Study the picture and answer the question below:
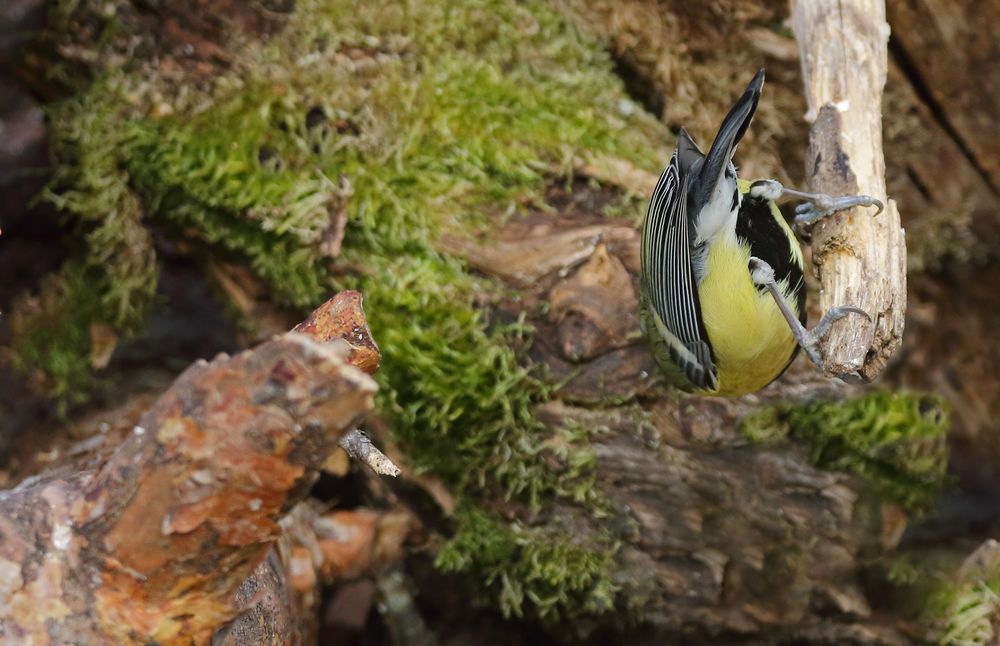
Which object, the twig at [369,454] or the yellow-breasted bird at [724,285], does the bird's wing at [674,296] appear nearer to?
the yellow-breasted bird at [724,285]

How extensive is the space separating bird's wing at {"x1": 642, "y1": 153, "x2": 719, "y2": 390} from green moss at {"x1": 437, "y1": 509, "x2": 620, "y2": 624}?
559 mm

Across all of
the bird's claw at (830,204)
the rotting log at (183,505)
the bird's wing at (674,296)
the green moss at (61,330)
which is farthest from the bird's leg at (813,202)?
the green moss at (61,330)

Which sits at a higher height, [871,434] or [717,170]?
[717,170]

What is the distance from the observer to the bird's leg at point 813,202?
199 cm

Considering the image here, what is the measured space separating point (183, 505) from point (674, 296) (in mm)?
1264

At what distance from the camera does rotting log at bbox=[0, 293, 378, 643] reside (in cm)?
114

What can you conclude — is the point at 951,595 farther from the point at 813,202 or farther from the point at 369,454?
the point at 369,454

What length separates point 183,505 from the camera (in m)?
1.23

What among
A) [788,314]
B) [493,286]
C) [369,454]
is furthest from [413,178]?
[369,454]

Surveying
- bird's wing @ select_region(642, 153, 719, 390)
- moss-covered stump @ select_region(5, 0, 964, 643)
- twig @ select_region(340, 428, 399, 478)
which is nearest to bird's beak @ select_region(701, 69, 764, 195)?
bird's wing @ select_region(642, 153, 719, 390)

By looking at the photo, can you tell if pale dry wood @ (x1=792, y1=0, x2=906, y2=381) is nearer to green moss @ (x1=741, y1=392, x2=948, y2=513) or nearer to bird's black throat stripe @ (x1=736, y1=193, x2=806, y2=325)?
bird's black throat stripe @ (x1=736, y1=193, x2=806, y2=325)

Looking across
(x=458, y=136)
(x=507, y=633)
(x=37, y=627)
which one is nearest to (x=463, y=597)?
(x=507, y=633)

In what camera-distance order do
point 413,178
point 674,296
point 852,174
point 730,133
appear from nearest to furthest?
point 730,133, point 852,174, point 674,296, point 413,178

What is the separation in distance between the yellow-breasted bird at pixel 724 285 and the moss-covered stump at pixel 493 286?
196 millimetres
